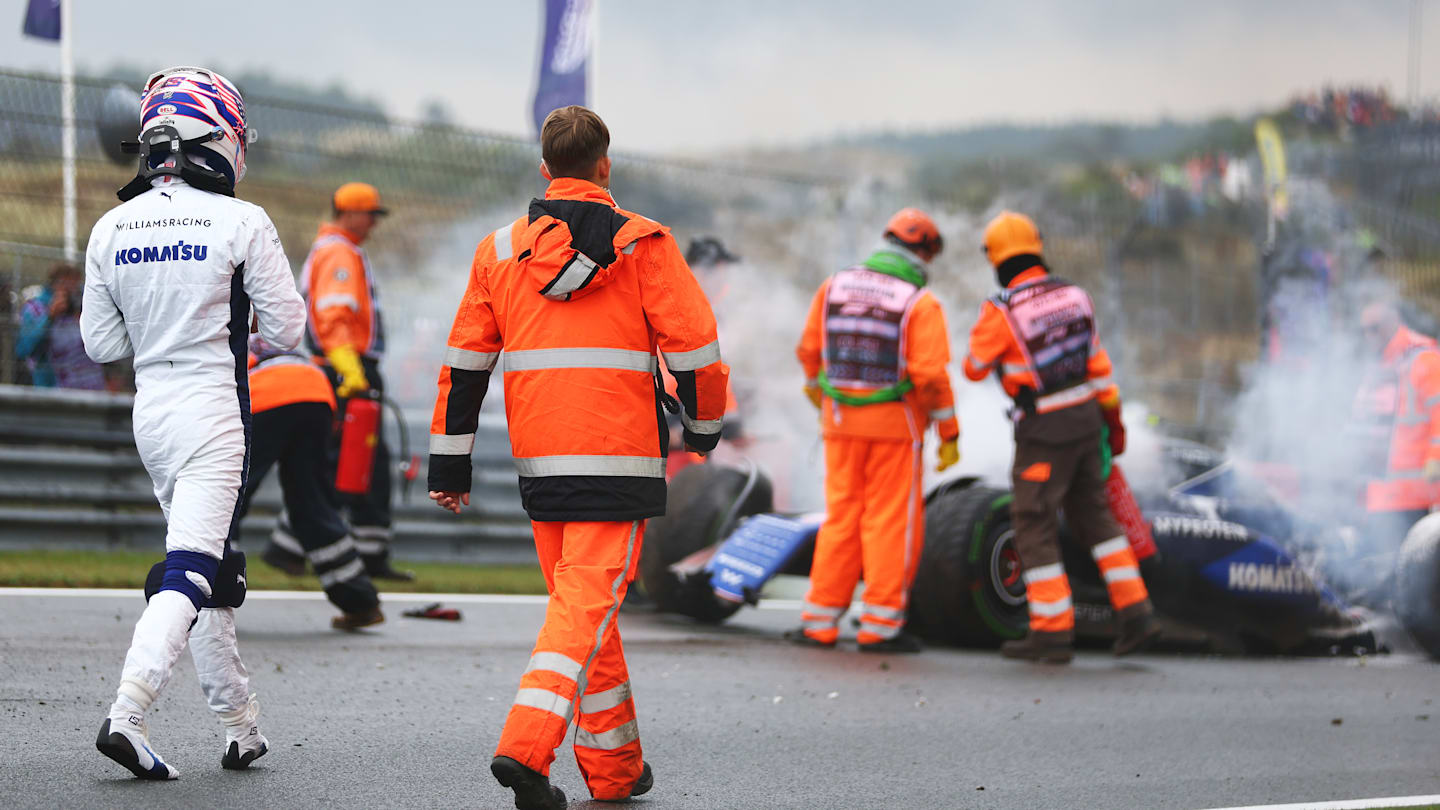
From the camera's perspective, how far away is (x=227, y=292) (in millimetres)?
4273

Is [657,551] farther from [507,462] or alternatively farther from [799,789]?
[799,789]

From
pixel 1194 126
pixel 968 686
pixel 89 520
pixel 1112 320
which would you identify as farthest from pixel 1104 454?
pixel 1194 126

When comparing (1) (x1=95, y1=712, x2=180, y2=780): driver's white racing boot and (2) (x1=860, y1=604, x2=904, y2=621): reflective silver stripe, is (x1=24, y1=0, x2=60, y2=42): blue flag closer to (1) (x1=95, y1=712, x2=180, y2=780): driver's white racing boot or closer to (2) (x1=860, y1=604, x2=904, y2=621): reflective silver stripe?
(2) (x1=860, y1=604, x2=904, y2=621): reflective silver stripe

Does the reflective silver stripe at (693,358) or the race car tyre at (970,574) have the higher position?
the reflective silver stripe at (693,358)

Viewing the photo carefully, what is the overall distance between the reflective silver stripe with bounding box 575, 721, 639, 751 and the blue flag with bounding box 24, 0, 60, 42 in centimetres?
1045

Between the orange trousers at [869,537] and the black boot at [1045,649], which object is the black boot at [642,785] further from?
the black boot at [1045,649]

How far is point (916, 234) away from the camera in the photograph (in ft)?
25.4

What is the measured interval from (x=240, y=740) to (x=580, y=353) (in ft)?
4.59

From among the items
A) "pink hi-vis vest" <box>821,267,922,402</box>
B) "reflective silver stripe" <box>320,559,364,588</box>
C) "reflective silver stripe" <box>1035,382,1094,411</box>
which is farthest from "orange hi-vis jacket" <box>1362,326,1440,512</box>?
"reflective silver stripe" <box>320,559,364,588</box>

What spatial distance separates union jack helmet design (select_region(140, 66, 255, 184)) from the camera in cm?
429

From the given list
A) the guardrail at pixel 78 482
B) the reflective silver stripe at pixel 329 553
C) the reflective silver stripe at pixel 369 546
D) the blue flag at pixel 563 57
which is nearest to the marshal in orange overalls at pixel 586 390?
the reflective silver stripe at pixel 329 553

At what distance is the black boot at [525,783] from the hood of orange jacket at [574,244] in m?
1.13

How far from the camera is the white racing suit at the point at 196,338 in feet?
13.7

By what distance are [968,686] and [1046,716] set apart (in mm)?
634
